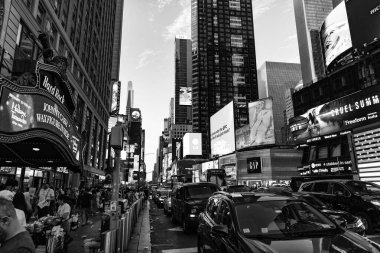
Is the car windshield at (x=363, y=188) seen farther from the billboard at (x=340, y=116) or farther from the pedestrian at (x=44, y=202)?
the billboard at (x=340, y=116)

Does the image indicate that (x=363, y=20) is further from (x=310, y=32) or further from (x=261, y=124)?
(x=310, y=32)

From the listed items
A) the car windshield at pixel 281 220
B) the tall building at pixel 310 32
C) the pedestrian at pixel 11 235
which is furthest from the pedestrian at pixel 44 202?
the tall building at pixel 310 32

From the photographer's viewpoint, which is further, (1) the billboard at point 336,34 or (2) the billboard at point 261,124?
(2) the billboard at point 261,124

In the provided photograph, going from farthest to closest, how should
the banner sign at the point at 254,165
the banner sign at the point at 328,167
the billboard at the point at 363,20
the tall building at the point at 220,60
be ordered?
the tall building at the point at 220,60
the banner sign at the point at 254,165
the banner sign at the point at 328,167
the billboard at the point at 363,20

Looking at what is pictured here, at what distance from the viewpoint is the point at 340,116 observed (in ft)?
86.8

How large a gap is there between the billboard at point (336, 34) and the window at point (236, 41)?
148 meters

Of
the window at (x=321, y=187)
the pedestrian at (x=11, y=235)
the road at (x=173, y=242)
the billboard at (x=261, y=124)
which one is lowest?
the road at (x=173, y=242)

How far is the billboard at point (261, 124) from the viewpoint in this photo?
58.2 m

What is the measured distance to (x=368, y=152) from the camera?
2355cm

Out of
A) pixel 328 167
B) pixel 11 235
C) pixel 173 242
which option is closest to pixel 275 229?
→ pixel 11 235

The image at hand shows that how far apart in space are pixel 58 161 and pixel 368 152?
2352 cm

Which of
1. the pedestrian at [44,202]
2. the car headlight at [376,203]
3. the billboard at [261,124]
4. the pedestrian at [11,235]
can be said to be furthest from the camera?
the billboard at [261,124]

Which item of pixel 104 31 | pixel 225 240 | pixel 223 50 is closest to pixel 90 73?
pixel 104 31

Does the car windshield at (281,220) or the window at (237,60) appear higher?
the window at (237,60)
